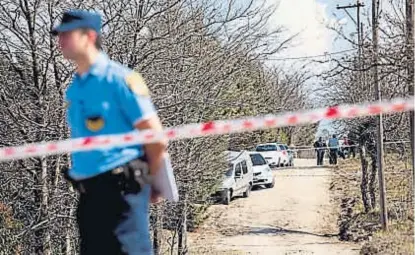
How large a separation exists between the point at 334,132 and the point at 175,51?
1312cm

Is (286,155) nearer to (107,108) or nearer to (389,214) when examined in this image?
(389,214)

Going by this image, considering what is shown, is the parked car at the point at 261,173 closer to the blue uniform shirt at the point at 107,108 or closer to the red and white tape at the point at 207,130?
the red and white tape at the point at 207,130

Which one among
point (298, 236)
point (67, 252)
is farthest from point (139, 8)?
point (298, 236)

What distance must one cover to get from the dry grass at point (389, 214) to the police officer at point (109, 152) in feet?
29.2

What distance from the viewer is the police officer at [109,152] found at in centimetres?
324

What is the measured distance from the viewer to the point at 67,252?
1095 centimetres

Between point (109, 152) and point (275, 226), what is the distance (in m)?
18.5

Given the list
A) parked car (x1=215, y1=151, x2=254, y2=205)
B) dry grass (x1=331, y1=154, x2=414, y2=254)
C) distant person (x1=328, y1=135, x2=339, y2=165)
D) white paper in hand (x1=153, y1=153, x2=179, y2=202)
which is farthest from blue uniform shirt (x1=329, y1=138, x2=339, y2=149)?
white paper in hand (x1=153, y1=153, x2=179, y2=202)

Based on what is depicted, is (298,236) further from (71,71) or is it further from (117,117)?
(117,117)

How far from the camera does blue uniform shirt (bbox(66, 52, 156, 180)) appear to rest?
3.23 m

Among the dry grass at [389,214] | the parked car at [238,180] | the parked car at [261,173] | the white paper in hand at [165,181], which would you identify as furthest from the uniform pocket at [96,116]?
the parked car at [261,173]

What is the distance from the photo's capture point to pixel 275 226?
70.2 feet

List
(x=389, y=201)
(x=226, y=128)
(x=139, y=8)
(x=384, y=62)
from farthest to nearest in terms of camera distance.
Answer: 1. (x=389, y=201)
2. (x=384, y=62)
3. (x=139, y=8)
4. (x=226, y=128)

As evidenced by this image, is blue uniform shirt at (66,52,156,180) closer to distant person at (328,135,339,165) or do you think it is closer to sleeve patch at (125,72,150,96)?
sleeve patch at (125,72,150,96)
